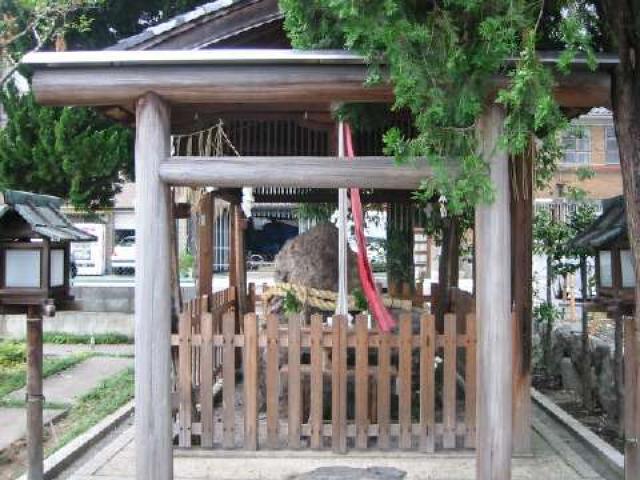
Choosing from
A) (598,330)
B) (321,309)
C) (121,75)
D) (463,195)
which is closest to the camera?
(463,195)

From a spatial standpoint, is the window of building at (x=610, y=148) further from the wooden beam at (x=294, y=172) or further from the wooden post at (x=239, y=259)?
the wooden beam at (x=294, y=172)

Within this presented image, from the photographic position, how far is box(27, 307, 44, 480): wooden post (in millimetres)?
4910

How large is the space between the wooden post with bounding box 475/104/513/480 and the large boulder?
352 cm

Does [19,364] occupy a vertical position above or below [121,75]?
below

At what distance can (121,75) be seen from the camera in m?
3.96

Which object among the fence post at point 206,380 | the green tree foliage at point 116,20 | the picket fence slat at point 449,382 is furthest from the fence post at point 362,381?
the green tree foliage at point 116,20

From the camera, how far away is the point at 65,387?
8977mm

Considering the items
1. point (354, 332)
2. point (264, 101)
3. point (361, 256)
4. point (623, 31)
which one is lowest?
point (354, 332)

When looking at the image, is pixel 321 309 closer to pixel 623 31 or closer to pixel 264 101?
pixel 264 101

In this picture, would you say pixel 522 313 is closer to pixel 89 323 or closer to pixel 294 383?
pixel 294 383

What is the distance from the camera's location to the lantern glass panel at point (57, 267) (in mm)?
4961

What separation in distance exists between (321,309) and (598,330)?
827 cm

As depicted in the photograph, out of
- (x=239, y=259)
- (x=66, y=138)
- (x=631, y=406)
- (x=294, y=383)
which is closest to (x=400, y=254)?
(x=239, y=259)

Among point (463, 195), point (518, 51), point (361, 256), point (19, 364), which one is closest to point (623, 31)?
point (518, 51)
